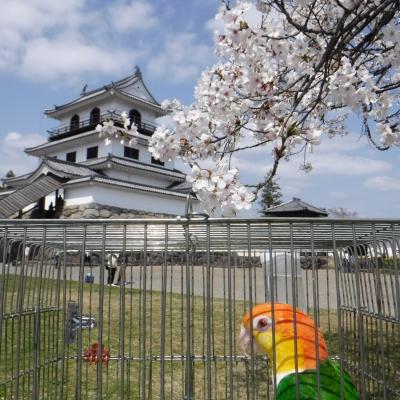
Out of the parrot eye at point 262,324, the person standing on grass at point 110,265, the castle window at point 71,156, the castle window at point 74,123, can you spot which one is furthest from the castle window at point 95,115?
the parrot eye at point 262,324

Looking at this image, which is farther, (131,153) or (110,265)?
(131,153)

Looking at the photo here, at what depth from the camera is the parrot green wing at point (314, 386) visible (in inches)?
75.2

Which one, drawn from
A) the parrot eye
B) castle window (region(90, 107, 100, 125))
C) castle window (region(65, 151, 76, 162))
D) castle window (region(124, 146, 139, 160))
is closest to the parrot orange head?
the parrot eye

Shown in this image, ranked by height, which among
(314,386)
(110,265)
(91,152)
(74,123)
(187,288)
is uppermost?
(74,123)

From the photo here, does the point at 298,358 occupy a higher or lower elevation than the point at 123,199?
lower

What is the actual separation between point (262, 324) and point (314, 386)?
36cm

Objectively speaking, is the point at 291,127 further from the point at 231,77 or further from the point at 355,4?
the point at 231,77

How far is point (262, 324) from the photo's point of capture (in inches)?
83.9

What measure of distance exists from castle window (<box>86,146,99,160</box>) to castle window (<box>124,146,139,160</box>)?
1790 mm

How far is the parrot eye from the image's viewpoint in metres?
2.12

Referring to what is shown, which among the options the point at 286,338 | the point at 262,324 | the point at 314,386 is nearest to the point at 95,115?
the point at 262,324

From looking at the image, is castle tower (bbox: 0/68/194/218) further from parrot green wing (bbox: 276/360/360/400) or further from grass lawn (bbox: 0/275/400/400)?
parrot green wing (bbox: 276/360/360/400)

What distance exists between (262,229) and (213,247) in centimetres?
89

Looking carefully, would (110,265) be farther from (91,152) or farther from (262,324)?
(91,152)
